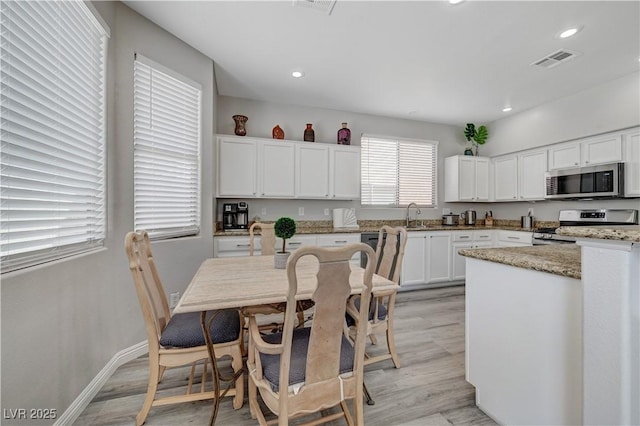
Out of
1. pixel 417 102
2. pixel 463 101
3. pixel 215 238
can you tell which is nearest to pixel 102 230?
pixel 215 238

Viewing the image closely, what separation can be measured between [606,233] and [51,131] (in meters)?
2.52

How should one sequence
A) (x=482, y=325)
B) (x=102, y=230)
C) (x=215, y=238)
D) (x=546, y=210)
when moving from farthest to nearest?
1. (x=546, y=210)
2. (x=215, y=238)
3. (x=102, y=230)
4. (x=482, y=325)

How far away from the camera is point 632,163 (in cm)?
308

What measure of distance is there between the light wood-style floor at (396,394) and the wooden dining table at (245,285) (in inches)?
29.7

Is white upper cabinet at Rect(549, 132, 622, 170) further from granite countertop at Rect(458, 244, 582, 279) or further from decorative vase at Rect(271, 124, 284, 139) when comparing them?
decorative vase at Rect(271, 124, 284, 139)

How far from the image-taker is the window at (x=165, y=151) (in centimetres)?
228

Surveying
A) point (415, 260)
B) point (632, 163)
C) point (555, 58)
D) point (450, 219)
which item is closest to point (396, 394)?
point (415, 260)

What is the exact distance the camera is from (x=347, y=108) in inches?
167

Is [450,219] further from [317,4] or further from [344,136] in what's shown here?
[317,4]

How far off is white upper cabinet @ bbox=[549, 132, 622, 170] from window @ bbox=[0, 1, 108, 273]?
5274 millimetres

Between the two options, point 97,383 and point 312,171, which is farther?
point 312,171

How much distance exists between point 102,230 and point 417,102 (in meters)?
4.03

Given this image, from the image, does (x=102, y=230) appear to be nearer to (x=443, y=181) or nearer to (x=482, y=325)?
(x=482, y=325)

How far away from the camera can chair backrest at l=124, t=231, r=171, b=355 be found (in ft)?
4.51
